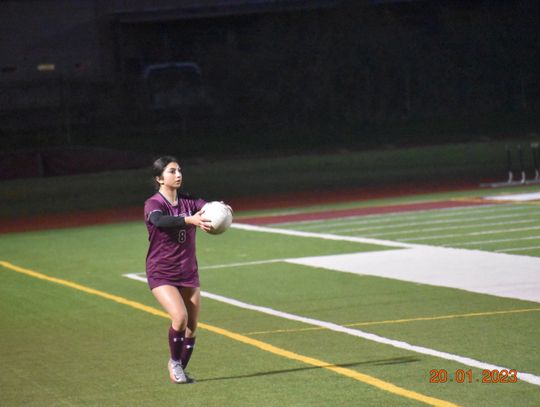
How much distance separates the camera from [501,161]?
1644 inches

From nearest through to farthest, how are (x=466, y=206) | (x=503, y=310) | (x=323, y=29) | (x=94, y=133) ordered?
(x=503, y=310) < (x=466, y=206) < (x=94, y=133) < (x=323, y=29)

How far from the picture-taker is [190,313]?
10.9 metres

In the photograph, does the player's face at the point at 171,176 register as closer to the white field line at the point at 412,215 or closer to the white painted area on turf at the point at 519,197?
the white field line at the point at 412,215

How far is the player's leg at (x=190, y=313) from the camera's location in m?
10.9

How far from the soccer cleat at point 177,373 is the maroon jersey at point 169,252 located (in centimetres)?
66

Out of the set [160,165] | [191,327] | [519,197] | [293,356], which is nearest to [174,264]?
[191,327]

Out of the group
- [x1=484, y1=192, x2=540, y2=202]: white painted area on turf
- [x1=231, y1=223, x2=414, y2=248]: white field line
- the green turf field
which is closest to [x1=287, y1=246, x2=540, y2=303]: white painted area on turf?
the green turf field

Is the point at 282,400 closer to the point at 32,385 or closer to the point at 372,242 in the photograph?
the point at 32,385

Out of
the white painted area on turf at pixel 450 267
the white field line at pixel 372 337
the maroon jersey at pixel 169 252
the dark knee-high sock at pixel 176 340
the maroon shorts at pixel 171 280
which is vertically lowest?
the white painted area on turf at pixel 450 267

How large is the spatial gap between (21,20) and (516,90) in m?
21.0

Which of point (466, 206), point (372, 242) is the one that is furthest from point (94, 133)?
point (372, 242)

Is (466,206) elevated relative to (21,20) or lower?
lower

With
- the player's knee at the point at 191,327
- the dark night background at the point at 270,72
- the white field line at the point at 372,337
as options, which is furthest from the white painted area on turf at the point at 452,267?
the dark night background at the point at 270,72

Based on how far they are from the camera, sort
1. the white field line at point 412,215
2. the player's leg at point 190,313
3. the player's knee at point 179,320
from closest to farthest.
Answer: the player's knee at point 179,320 → the player's leg at point 190,313 → the white field line at point 412,215
